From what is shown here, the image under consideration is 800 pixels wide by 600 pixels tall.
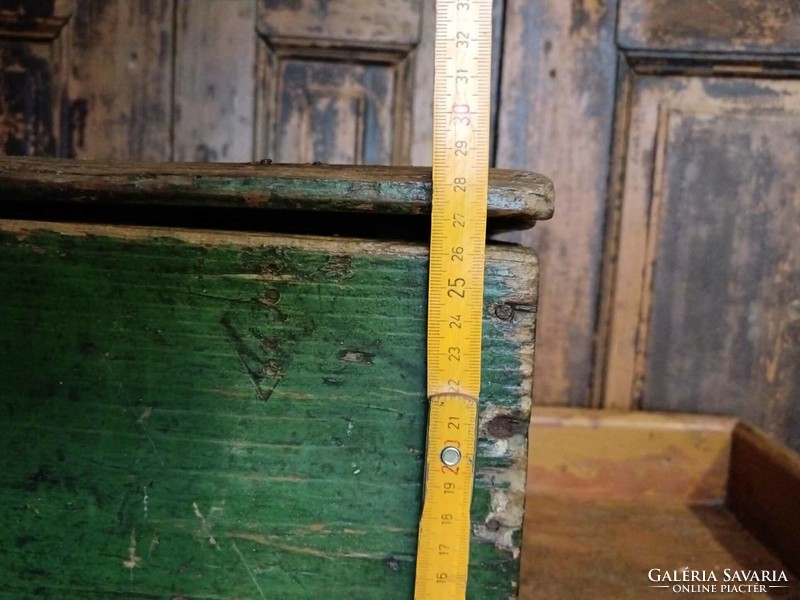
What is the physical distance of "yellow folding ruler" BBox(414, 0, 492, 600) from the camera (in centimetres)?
48

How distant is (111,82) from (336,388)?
→ 725 mm

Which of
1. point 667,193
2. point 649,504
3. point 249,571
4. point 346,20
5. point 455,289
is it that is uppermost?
point 346,20

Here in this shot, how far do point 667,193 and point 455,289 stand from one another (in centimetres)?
63

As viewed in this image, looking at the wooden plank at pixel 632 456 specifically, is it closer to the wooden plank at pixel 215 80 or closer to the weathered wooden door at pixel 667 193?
the weathered wooden door at pixel 667 193

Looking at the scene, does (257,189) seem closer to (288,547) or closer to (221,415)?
(221,415)

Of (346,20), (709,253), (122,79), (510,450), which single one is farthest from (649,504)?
(122,79)

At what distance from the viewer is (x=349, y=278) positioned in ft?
1.61

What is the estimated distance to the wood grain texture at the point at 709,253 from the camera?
0.96 metres

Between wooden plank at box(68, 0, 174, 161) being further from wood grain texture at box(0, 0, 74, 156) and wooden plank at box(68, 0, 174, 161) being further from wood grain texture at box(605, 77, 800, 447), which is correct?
wood grain texture at box(605, 77, 800, 447)

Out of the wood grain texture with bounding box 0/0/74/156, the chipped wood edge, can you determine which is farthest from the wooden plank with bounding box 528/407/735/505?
the wood grain texture with bounding box 0/0/74/156

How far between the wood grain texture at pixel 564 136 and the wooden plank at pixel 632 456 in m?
0.10

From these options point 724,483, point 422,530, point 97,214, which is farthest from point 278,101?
point 724,483

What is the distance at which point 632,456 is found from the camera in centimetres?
94

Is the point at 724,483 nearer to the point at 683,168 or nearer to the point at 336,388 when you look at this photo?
the point at 683,168
